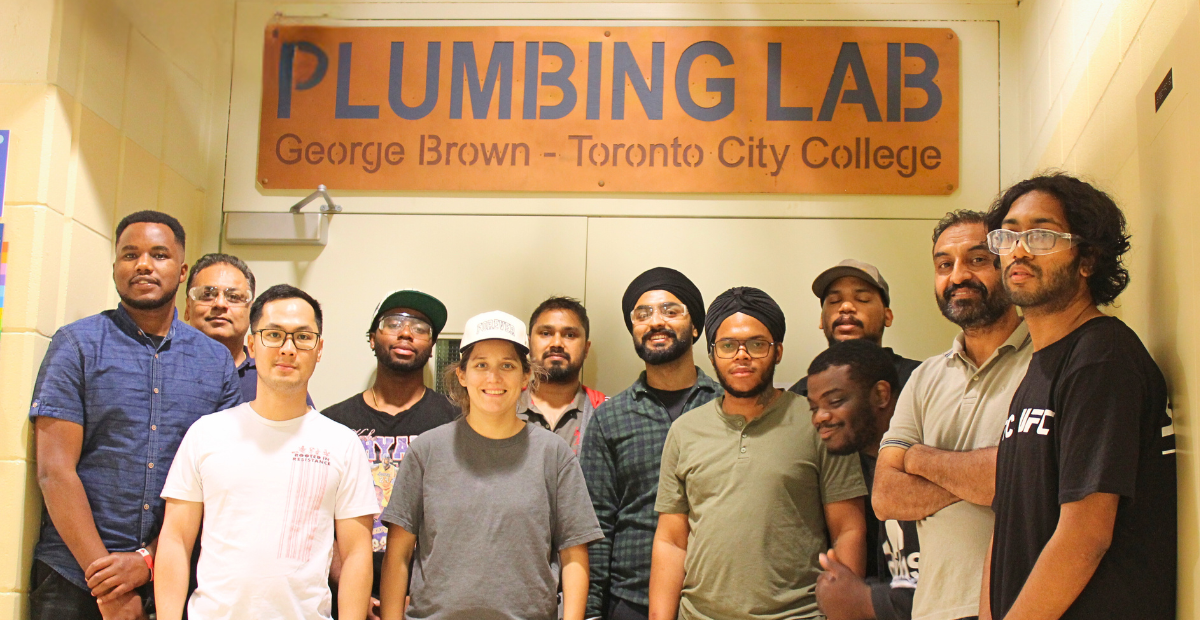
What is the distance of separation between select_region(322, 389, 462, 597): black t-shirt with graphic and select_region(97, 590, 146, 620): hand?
2.31 ft

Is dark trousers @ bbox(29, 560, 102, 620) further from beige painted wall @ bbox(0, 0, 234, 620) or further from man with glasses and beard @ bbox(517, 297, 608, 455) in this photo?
man with glasses and beard @ bbox(517, 297, 608, 455)

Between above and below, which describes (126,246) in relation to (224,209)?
below

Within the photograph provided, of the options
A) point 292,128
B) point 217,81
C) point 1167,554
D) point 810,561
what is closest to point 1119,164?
point 1167,554

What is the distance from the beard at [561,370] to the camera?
11.3ft

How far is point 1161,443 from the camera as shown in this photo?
72.4 inches

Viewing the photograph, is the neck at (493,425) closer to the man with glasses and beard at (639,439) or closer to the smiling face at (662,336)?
the man with glasses and beard at (639,439)

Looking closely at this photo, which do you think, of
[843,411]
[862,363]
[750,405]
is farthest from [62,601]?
[862,363]

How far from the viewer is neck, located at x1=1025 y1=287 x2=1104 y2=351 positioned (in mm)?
2006

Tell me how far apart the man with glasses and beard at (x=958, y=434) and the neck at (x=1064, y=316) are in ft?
0.82

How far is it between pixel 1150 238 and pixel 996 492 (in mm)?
668

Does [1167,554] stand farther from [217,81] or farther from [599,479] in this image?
[217,81]

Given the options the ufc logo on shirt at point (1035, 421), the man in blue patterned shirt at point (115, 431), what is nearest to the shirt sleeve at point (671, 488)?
the ufc logo on shirt at point (1035, 421)

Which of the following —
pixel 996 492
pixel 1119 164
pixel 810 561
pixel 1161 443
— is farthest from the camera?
pixel 810 561

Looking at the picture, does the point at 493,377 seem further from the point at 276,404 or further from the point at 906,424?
the point at 906,424
